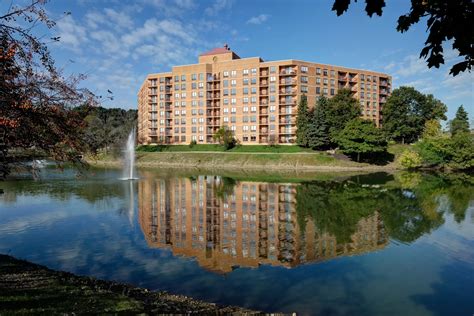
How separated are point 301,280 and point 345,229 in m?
8.99

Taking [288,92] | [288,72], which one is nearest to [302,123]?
[288,92]

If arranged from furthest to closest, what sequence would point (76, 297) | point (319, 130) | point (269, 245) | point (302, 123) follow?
1. point (302, 123)
2. point (319, 130)
3. point (269, 245)
4. point (76, 297)

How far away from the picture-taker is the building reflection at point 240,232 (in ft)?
51.6

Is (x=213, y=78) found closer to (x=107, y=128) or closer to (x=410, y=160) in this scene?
(x=107, y=128)

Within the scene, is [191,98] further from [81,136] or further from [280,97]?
[81,136]

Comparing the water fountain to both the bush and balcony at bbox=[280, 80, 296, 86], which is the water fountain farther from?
the bush

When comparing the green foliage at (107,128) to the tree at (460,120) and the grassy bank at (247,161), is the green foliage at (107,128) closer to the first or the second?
the grassy bank at (247,161)

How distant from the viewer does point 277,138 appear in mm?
84875

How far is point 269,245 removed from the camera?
17.4m

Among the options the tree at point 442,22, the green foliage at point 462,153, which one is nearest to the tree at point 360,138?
the green foliage at point 462,153

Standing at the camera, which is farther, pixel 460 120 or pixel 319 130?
pixel 460 120

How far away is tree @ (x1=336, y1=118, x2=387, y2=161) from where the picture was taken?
67.5 metres

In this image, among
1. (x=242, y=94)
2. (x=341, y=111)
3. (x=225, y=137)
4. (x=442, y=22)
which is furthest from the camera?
(x=242, y=94)

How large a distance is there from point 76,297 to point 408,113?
3696 inches
